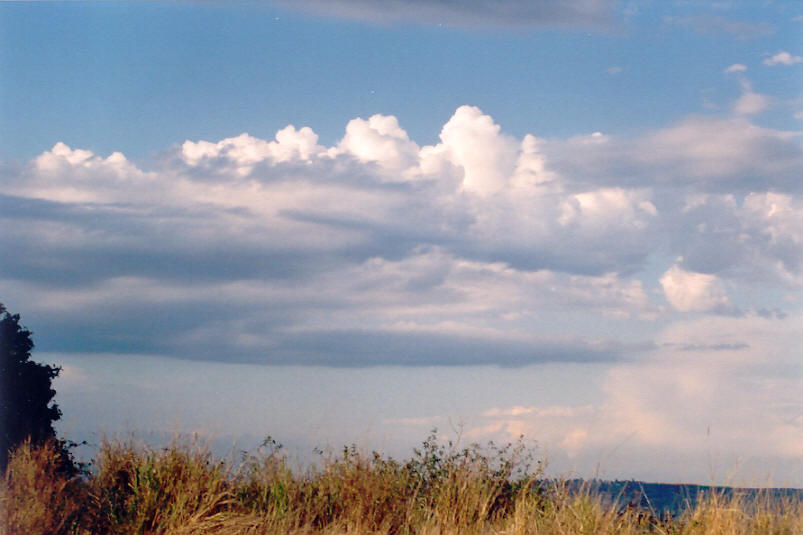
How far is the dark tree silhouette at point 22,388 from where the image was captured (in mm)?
24578

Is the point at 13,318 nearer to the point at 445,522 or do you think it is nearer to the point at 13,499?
the point at 13,499

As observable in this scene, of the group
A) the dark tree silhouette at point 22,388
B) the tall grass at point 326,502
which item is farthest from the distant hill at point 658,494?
the dark tree silhouette at point 22,388

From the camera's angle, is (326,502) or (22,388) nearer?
(326,502)

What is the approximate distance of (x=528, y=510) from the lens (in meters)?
12.7

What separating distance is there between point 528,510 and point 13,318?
63.1 ft

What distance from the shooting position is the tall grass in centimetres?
1127

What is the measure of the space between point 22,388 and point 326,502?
51.5 ft

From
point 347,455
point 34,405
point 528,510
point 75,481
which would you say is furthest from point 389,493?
point 34,405

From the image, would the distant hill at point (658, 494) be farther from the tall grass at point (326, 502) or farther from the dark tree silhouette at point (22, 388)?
the dark tree silhouette at point (22, 388)

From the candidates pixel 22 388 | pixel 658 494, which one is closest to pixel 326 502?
pixel 658 494

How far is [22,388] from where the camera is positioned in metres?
25.2

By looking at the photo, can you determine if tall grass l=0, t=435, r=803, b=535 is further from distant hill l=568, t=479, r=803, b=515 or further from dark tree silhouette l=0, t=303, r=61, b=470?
dark tree silhouette l=0, t=303, r=61, b=470

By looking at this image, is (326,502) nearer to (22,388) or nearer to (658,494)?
(658,494)

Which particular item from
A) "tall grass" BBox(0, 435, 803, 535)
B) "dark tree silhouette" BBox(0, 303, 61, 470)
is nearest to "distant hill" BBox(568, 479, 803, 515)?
"tall grass" BBox(0, 435, 803, 535)
